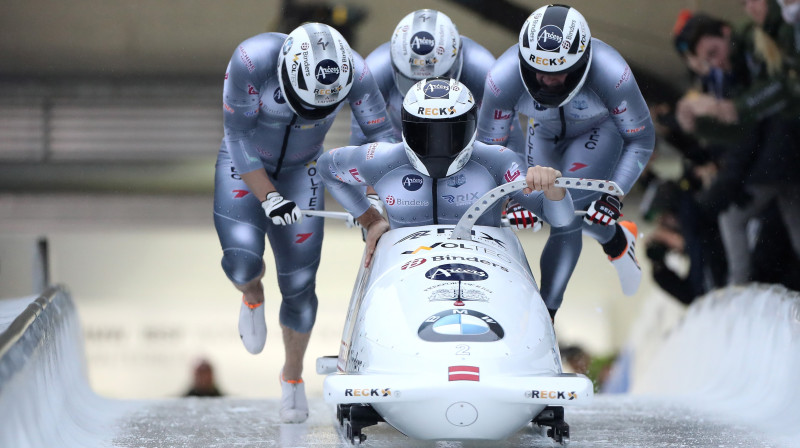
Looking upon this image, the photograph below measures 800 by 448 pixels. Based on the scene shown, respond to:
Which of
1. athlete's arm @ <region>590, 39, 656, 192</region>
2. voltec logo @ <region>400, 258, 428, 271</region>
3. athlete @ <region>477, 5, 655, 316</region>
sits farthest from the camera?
athlete's arm @ <region>590, 39, 656, 192</region>

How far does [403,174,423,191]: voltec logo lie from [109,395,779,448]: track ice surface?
0.78 metres

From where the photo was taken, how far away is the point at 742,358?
4.99 metres

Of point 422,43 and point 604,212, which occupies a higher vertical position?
point 422,43

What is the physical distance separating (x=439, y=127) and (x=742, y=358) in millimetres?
2482

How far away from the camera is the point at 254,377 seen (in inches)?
295

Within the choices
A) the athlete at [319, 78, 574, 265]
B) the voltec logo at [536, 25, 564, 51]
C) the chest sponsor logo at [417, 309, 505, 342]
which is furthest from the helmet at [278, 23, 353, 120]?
the chest sponsor logo at [417, 309, 505, 342]

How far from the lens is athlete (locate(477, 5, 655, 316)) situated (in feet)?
12.5

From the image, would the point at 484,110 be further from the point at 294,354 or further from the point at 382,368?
the point at 382,368

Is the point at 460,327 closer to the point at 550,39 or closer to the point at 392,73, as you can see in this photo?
the point at 550,39

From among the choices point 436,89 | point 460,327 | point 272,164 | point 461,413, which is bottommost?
point 461,413

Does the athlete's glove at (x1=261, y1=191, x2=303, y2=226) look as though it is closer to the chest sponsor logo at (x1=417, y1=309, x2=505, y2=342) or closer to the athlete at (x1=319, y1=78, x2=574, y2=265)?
the athlete at (x1=319, y1=78, x2=574, y2=265)

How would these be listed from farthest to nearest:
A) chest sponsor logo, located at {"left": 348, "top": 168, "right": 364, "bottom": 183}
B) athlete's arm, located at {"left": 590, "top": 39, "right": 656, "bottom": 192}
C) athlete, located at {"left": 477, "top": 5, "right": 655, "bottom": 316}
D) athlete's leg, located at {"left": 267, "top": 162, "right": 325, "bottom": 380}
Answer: athlete's leg, located at {"left": 267, "top": 162, "right": 325, "bottom": 380} < athlete's arm, located at {"left": 590, "top": 39, "right": 656, "bottom": 192} < athlete, located at {"left": 477, "top": 5, "right": 655, "bottom": 316} < chest sponsor logo, located at {"left": 348, "top": 168, "right": 364, "bottom": 183}

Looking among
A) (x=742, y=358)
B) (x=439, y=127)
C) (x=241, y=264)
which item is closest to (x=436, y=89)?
(x=439, y=127)

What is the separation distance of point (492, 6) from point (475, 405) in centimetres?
371
